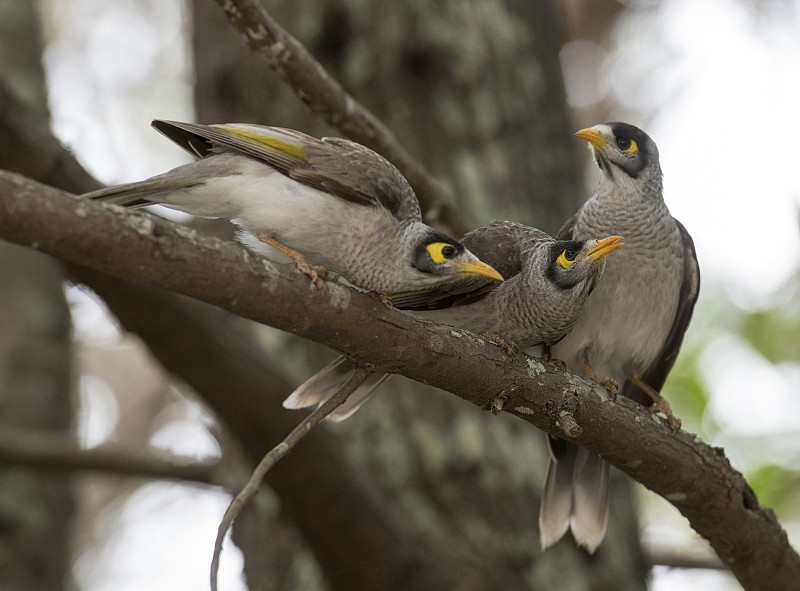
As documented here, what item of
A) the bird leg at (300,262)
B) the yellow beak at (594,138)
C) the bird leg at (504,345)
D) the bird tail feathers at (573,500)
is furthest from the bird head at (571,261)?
the bird tail feathers at (573,500)

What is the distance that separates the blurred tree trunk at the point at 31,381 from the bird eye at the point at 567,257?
165 inches

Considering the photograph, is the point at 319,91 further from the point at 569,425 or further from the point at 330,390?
the point at 569,425

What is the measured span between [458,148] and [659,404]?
8.82 ft

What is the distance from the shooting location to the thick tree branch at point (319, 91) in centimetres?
360

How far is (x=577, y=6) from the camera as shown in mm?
11078

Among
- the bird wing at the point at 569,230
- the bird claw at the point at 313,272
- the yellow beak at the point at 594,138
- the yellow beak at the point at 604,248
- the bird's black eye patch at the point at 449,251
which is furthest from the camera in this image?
the bird wing at the point at 569,230

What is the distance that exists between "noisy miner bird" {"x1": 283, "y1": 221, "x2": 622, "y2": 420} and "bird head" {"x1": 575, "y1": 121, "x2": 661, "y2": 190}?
0.55m

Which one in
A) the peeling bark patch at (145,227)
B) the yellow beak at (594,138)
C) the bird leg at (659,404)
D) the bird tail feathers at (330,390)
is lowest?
the bird leg at (659,404)

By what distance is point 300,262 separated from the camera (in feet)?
9.62

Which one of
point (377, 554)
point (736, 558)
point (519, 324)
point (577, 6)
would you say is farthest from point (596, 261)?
point (577, 6)

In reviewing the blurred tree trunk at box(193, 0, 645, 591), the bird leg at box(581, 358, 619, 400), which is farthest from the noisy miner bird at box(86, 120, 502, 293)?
the blurred tree trunk at box(193, 0, 645, 591)

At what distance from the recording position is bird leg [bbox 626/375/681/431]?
3794mm

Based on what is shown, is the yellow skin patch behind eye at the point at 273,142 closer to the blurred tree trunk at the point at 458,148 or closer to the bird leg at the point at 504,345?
the bird leg at the point at 504,345

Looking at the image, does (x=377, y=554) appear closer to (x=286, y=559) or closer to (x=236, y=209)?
(x=286, y=559)
